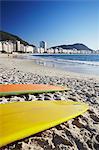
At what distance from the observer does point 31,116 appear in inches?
104

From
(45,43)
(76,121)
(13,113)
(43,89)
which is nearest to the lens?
(13,113)

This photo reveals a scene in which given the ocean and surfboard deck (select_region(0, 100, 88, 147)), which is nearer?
surfboard deck (select_region(0, 100, 88, 147))

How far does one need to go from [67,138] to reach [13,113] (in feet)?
2.48

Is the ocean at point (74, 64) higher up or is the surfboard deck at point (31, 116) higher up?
the surfboard deck at point (31, 116)

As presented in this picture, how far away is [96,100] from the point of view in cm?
411

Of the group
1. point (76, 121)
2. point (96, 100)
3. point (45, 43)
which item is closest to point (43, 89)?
point (96, 100)

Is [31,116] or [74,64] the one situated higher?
[31,116]

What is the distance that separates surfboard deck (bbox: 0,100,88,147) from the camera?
2141mm

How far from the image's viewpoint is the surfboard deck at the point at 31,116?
84.3 inches

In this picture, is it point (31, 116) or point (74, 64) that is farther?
point (74, 64)

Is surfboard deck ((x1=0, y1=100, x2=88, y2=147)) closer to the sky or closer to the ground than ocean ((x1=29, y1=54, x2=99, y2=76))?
closer to the sky

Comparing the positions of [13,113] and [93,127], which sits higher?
[13,113]

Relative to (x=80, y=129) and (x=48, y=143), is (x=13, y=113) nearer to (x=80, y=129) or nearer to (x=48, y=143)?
(x=48, y=143)

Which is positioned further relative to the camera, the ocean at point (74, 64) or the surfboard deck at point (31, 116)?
the ocean at point (74, 64)
